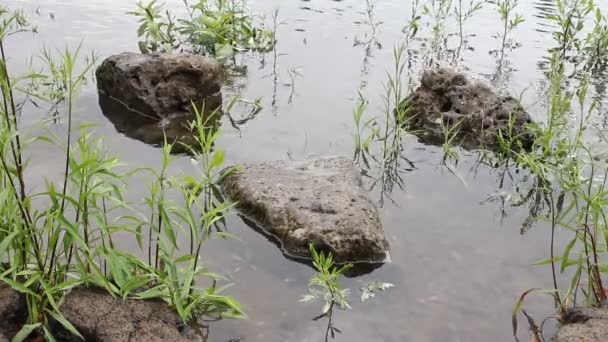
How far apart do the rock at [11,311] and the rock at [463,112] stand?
405cm

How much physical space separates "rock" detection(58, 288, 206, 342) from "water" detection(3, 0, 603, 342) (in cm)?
36

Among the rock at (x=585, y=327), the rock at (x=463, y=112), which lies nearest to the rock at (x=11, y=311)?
the rock at (x=585, y=327)

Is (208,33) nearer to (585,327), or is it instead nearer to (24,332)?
(24,332)

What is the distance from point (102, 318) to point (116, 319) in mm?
69

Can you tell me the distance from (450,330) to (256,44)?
5.51m

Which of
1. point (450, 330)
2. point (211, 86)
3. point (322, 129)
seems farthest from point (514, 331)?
point (211, 86)

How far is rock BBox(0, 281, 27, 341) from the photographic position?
10.2 feet

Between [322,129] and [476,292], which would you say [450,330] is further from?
[322,129]

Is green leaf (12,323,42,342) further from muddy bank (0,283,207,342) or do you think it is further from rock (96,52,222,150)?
rock (96,52,222,150)

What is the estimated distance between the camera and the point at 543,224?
504 cm

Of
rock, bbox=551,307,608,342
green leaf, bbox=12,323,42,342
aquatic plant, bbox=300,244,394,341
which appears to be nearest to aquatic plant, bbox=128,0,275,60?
aquatic plant, bbox=300,244,394,341

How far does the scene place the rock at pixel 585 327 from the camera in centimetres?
335

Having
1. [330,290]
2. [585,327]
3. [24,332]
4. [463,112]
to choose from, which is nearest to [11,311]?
[24,332]

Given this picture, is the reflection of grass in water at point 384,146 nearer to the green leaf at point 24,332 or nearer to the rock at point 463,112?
the rock at point 463,112
